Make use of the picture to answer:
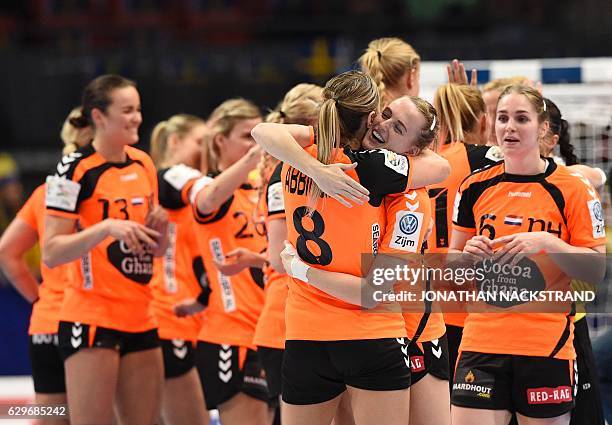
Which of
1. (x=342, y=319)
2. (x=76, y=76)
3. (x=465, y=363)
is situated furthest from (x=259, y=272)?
(x=76, y=76)

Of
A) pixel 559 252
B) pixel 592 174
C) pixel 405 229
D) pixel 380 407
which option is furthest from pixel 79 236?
pixel 592 174

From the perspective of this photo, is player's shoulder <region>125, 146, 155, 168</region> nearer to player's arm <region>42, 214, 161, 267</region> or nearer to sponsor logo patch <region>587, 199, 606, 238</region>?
player's arm <region>42, 214, 161, 267</region>

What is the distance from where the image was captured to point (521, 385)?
412cm

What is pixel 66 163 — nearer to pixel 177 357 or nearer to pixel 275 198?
pixel 275 198

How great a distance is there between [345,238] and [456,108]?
1.40m

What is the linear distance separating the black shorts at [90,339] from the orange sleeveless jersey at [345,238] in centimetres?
155

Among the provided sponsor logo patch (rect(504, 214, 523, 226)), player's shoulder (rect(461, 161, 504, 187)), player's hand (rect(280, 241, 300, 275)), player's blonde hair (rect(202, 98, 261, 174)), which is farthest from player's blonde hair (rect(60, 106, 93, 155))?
sponsor logo patch (rect(504, 214, 523, 226))

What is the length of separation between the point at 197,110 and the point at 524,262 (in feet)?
24.1

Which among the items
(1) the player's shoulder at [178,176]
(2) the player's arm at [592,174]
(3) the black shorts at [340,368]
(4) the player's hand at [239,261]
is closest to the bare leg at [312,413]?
(3) the black shorts at [340,368]

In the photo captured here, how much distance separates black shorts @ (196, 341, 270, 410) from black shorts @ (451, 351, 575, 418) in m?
1.20

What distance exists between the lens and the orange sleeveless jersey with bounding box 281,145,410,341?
11.7 ft

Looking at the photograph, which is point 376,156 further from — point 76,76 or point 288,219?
point 76,76

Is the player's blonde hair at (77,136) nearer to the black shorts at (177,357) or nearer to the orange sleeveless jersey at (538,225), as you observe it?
the black shorts at (177,357)

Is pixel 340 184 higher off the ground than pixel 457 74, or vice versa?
pixel 457 74
